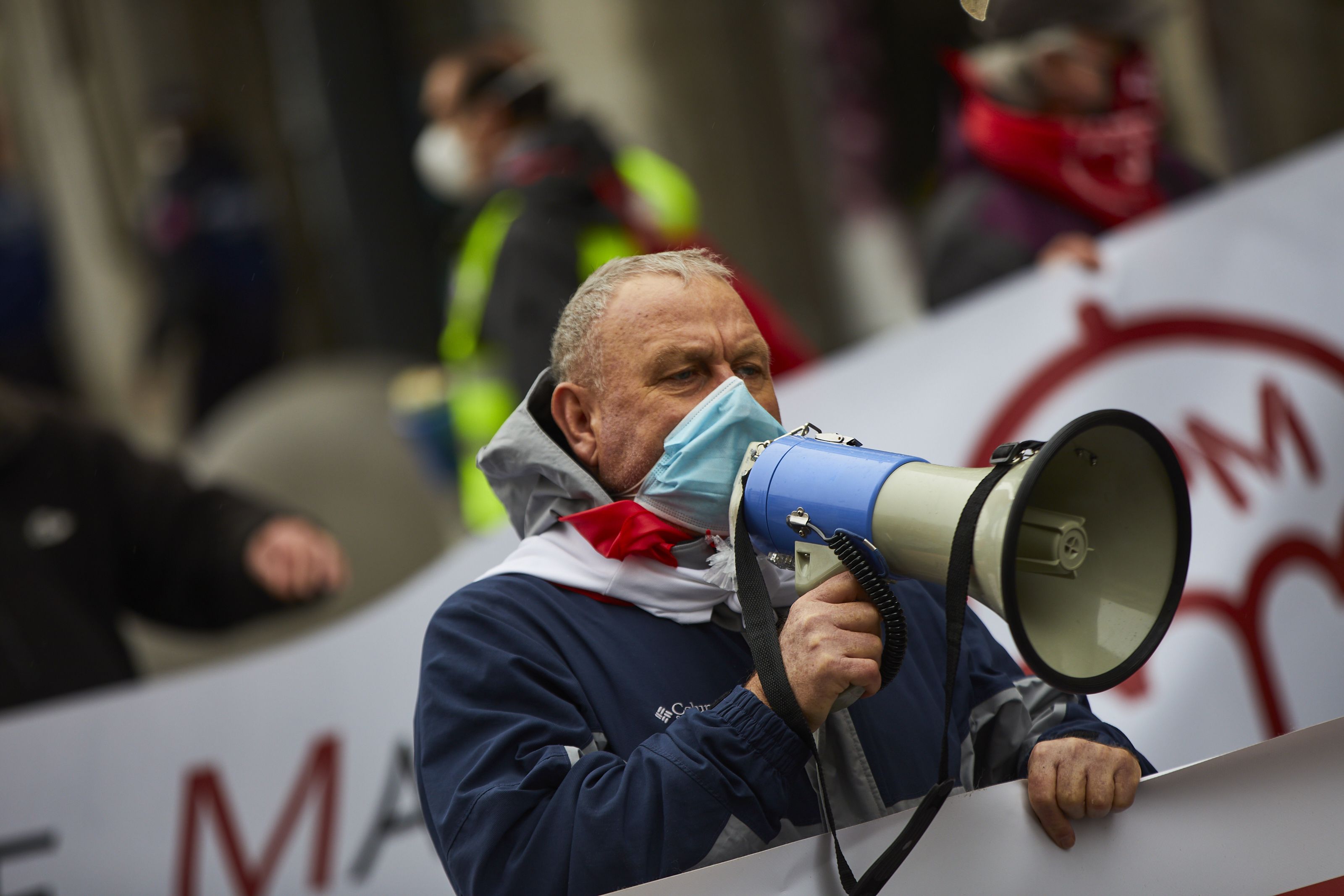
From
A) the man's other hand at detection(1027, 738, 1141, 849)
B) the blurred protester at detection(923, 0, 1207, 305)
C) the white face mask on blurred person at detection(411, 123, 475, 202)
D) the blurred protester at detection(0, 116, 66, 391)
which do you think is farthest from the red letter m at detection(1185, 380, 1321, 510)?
the blurred protester at detection(0, 116, 66, 391)

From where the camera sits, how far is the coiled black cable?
5.03ft

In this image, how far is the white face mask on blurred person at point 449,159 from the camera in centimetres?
457

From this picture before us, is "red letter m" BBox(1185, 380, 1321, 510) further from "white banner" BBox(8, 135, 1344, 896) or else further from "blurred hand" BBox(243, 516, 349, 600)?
"blurred hand" BBox(243, 516, 349, 600)

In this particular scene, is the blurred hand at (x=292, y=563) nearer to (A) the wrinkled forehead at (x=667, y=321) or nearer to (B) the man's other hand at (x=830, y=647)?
(A) the wrinkled forehead at (x=667, y=321)

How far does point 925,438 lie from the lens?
11.3 ft

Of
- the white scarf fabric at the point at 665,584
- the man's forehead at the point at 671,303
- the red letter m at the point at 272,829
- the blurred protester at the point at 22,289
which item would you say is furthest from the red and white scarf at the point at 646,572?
the blurred protester at the point at 22,289

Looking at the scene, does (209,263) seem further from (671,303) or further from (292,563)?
(671,303)

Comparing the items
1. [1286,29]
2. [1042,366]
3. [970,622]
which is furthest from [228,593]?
[1286,29]

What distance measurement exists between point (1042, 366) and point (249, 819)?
2.22 m

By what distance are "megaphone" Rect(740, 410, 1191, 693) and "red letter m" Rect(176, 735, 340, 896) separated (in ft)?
7.37

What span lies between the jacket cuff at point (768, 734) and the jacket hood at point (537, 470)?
1.23 feet

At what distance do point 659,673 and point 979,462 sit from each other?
1.82 meters

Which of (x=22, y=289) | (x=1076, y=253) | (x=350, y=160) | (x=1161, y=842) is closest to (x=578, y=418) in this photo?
(x=1161, y=842)

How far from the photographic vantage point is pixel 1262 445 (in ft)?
11.0
